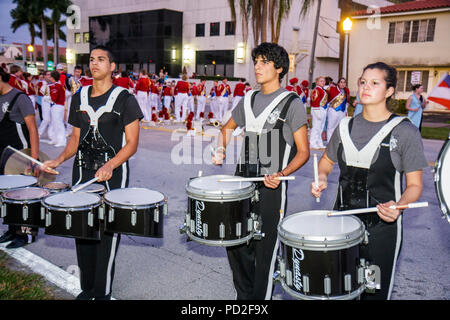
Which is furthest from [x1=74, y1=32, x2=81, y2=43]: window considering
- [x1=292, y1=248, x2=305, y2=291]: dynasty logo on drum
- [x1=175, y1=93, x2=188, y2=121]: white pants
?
[x1=292, y1=248, x2=305, y2=291]: dynasty logo on drum

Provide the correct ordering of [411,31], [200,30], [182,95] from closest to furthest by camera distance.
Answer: [182,95] < [411,31] < [200,30]

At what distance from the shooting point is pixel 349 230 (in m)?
2.71

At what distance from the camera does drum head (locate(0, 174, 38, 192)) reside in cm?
371

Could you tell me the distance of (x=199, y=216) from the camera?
10.4ft

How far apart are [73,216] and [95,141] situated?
0.76 m

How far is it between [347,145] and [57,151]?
10.2m

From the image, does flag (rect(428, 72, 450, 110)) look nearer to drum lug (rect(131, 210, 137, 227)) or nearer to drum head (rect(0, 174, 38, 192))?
drum lug (rect(131, 210, 137, 227))

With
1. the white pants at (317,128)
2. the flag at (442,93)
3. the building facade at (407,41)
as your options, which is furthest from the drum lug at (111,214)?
the building facade at (407,41)

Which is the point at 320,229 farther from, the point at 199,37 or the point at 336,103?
the point at 199,37

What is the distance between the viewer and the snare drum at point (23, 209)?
11.3 feet

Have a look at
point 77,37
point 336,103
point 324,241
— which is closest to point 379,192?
point 324,241

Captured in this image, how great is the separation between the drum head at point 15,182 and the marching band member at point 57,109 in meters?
8.94

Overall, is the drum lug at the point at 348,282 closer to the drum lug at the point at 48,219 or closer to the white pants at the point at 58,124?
the drum lug at the point at 48,219

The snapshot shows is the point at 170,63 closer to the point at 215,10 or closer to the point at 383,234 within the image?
the point at 215,10
